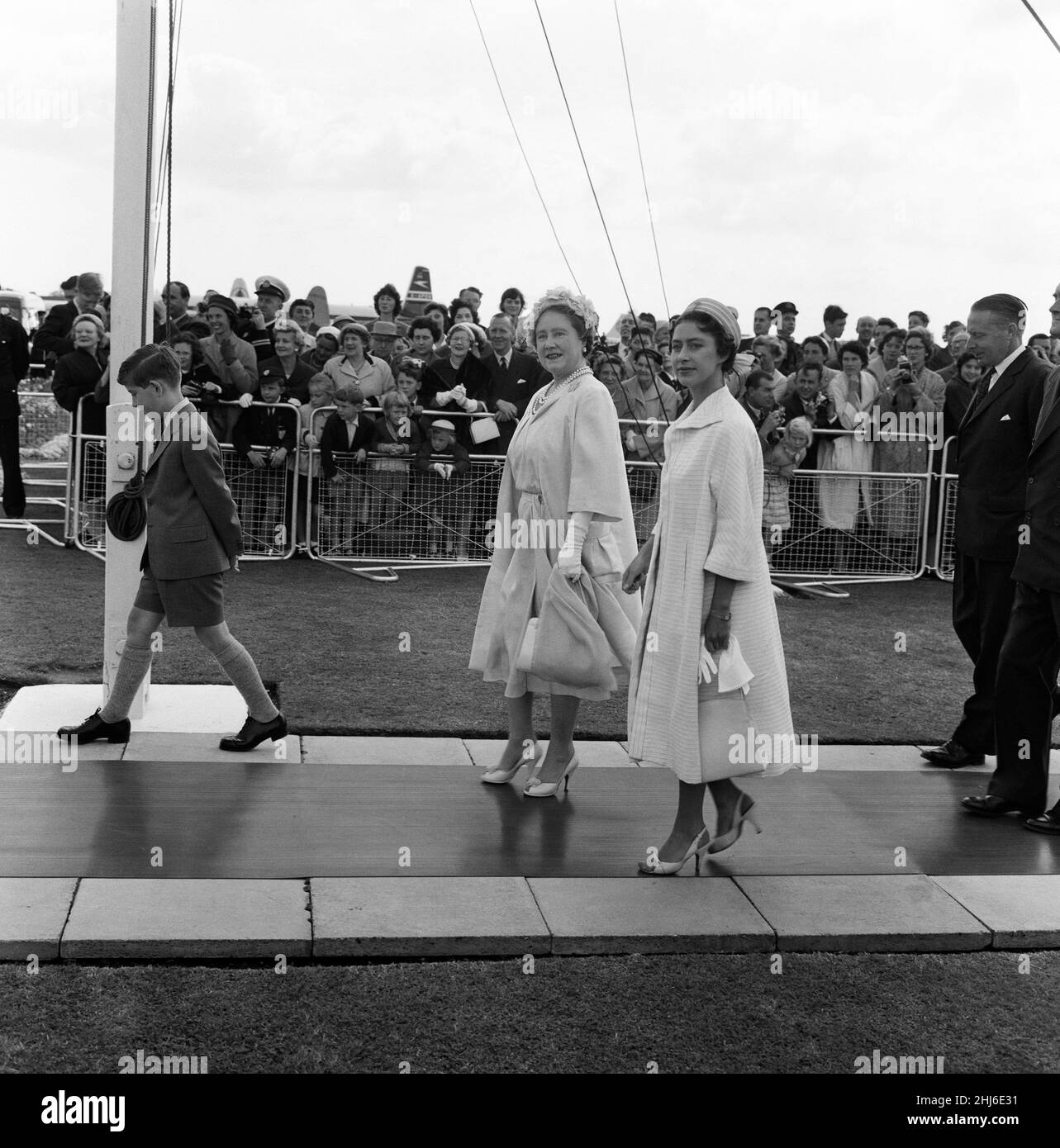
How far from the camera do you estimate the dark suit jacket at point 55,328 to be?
12.5m

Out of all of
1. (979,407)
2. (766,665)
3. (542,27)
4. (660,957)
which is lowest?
(660,957)

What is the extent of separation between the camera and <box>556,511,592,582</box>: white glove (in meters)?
5.68

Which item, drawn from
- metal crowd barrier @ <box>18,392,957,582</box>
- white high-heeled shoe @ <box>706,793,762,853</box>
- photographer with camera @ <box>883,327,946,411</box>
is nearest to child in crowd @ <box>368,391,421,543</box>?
metal crowd barrier @ <box>18,392,957,582</box>

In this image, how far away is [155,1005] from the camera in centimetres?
382

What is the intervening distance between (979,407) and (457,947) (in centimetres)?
380

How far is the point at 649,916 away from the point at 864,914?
0.73 meters

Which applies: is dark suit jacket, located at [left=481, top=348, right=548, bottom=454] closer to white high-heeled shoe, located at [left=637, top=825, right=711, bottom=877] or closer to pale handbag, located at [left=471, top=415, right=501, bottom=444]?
pale handbag, located at [left=471, top=415, right=501, bottom=444]

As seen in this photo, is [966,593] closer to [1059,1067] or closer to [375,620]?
[1059,1067]

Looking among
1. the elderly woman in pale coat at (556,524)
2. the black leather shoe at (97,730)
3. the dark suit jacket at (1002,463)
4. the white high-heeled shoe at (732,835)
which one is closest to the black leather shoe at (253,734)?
the black leather shoe at (97,730)

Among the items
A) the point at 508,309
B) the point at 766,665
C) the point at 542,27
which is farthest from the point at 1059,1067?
the point at 508,309

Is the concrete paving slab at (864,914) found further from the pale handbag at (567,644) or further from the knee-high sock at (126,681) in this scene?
the knee-high sock at (126,681)

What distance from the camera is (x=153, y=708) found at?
6953mm

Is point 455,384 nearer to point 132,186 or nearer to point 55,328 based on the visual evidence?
point 55,328

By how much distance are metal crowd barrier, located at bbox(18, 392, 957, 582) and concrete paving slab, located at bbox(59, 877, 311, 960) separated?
24.4 ft
